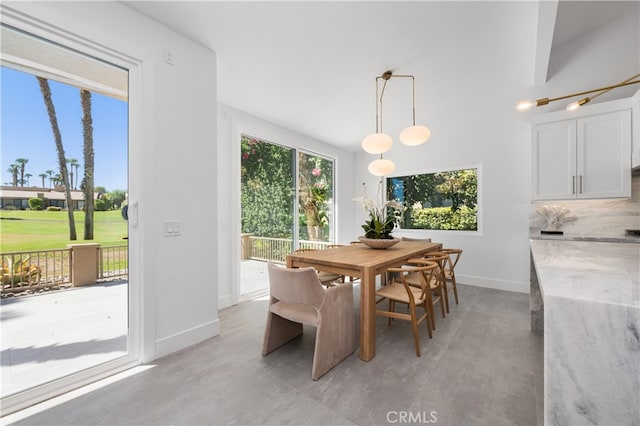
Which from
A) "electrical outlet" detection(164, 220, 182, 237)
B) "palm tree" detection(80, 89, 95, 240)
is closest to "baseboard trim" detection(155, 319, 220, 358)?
"electrical outlet" detection(164, 220, 182, 237)

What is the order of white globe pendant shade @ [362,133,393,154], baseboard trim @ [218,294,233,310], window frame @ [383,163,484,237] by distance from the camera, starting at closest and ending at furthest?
white globe pendant shade @ [362,133,393,154] < baseboard trim @ [218,294,233,310] < window frame @ [383,163,484,237]

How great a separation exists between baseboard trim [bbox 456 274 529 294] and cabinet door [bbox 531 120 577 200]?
1318mm

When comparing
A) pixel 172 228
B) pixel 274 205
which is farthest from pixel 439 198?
pixel 172 228

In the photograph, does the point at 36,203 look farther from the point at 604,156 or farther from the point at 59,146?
the point at 604,156

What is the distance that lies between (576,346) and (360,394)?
51.2 inches

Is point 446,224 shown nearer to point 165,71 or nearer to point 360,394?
point 360,394

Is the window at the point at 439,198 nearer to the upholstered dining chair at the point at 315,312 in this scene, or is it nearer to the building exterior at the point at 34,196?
the upholstered dining chair at the point at 315,312

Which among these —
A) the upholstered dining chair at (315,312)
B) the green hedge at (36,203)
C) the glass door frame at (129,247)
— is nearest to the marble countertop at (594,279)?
the upholstered dining chair at (315,312)

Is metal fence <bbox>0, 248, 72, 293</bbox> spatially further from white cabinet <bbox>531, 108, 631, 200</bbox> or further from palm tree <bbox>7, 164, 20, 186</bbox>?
white cabinet <bbox>531, 108, 631, 200</bbox>

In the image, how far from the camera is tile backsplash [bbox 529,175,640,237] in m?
3.08

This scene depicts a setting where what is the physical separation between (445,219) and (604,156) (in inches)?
80.8

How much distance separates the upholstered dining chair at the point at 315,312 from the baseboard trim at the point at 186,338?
65 centimetres

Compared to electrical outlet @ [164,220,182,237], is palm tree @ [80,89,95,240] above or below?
above

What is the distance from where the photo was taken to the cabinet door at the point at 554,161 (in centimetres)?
322
